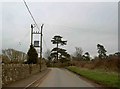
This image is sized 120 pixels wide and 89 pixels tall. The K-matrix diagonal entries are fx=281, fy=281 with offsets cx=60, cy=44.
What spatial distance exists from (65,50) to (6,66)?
108713 mm

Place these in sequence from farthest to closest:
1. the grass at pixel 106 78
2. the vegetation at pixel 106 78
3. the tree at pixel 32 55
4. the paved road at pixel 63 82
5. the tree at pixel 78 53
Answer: the tree at pixel 78 53, the tree at pixel 32 55, the paved road at pixel 63 82, the vegetation at pixel 106 78, the grass at pixel 106 78

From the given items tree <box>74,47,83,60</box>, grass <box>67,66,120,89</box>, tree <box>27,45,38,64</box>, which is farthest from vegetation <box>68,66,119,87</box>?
tree <box>74,47,83,60</box>

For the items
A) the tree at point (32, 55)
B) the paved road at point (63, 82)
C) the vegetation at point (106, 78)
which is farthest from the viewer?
the tree at point (32, 55)

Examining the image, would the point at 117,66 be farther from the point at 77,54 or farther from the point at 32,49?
the point at 77,54

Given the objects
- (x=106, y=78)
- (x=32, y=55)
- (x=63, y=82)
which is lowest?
(x=63, y=82)

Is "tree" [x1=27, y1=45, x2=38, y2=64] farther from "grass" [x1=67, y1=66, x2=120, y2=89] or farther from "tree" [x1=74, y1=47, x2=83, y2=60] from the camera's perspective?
"tree" [x1=74, y1=47, x2=83, y2=60]

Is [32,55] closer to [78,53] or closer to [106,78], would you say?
[106,78]

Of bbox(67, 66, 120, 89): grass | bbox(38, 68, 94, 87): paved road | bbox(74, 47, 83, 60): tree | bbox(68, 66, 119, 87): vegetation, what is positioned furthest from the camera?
bbox(74, 47, 83, 60): tree

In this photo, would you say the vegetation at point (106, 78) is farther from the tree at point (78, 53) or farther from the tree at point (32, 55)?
the tree at point (78, 53)

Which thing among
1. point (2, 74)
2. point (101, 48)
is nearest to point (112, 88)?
point (2, 74)

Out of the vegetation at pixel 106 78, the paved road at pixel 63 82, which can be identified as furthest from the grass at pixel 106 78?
the paved road at pixel 63 82

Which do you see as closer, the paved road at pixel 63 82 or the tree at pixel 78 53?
the paved road at pixel 63 82

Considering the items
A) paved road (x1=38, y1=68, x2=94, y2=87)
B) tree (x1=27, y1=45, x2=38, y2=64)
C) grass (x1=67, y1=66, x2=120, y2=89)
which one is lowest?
paved road (x1=38, y1=68, x2=94, y2=87)

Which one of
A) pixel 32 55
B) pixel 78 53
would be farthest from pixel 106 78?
pixel 78 53
